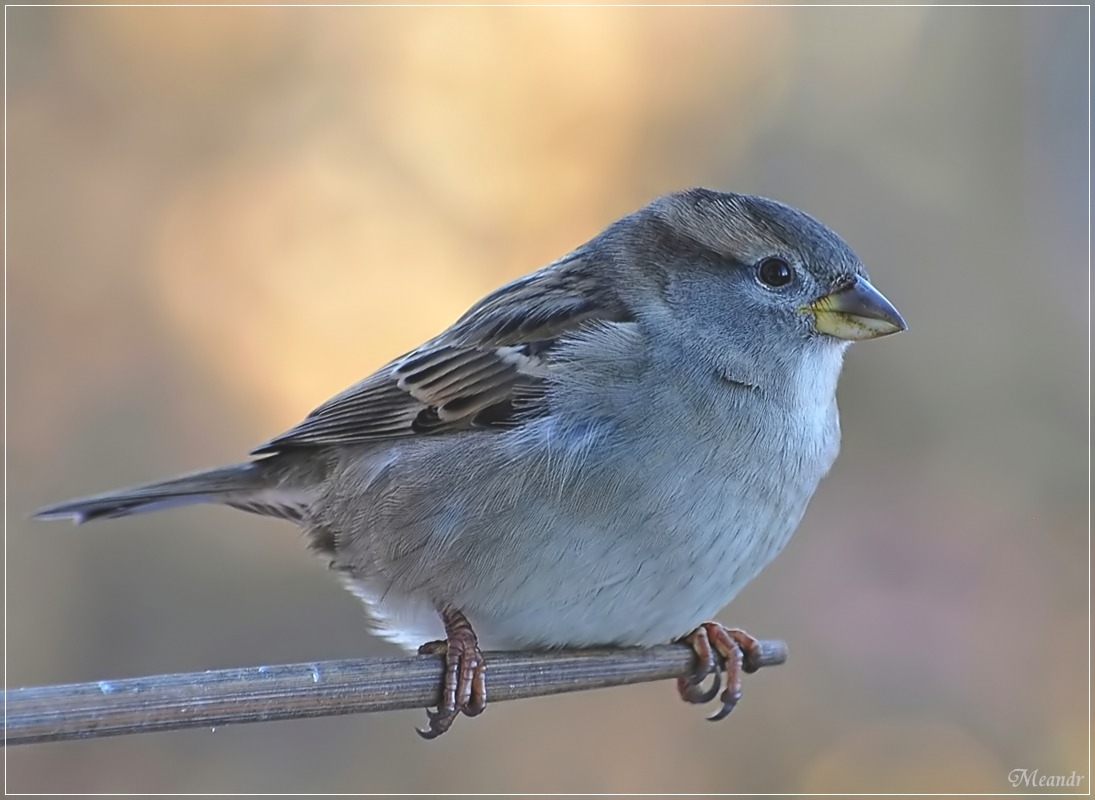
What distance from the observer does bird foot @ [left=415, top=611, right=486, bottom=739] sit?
1834 mm

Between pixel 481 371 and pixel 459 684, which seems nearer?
pixel 459 684

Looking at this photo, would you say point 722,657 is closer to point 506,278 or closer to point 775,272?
point 775,272

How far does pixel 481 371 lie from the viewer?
2.12m

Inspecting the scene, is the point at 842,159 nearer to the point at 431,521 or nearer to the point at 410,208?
the point at 410,208

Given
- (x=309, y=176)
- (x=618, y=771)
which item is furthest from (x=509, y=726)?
(x=309, y=176)

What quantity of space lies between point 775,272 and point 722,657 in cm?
78

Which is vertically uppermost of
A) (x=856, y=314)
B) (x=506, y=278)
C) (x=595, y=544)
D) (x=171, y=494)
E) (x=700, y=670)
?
(x=856, y=314)

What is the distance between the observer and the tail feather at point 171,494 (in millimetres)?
2262

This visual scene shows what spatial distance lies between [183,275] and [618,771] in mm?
2293

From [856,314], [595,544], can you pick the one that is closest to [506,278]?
[856,314]

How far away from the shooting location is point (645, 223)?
2.22m
